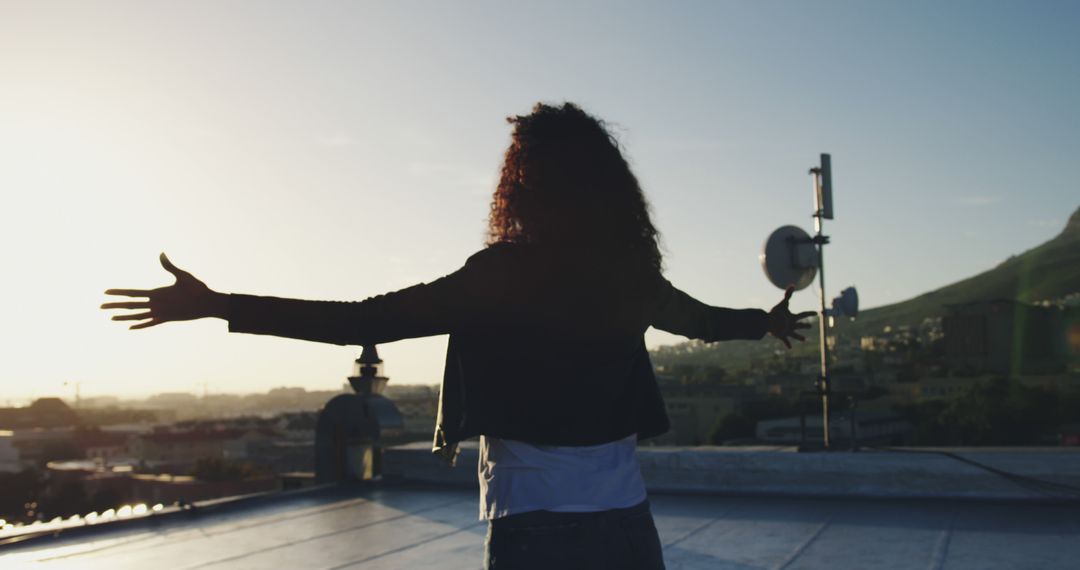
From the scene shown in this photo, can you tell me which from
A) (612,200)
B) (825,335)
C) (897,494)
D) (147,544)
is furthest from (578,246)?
(825,335)

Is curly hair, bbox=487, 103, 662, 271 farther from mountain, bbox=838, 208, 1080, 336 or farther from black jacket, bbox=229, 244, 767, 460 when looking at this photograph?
mountain, bbox=838, 208, 1080, 336

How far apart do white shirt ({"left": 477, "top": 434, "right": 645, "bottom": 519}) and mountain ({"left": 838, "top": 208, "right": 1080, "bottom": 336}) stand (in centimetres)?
11826

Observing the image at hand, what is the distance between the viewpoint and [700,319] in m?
2.19

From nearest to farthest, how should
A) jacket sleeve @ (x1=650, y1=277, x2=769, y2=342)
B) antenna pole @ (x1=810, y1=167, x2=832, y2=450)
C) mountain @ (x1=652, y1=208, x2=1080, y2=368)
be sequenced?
jacket sleeve @ (x1=650, y1=277, x2=769, y2=342)
antenna pole @ (x1=810, y1=167, x2=832, y2=450)
mountain @ (x1=652, y1=208, x2=1080, y2=368)

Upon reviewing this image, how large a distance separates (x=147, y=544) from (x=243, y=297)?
4.31m

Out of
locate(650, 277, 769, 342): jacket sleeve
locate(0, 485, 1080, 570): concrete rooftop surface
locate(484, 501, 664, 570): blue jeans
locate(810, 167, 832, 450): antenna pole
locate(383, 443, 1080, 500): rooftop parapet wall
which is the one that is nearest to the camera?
locate(484, 501, 664, 570): blue jeans

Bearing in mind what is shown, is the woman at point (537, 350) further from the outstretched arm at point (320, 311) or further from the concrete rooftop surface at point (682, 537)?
the concrete rooftop surface at point (682, 537)

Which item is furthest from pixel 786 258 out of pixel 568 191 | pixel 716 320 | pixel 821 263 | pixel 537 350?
pixel 537 350

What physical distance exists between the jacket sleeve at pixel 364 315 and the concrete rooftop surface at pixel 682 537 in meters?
3.17

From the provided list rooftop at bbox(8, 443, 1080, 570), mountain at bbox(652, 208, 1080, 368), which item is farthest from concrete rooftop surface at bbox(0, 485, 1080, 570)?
mountain at bbox(652, 208, 1080, 368)

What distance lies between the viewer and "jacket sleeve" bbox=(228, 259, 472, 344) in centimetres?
164

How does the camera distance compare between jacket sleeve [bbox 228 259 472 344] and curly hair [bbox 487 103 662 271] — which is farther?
curly hair [bbox 487 103 662 271]

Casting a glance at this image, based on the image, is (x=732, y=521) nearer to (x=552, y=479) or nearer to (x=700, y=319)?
(x=700, y=319)

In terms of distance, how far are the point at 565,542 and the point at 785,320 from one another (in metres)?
1.17
